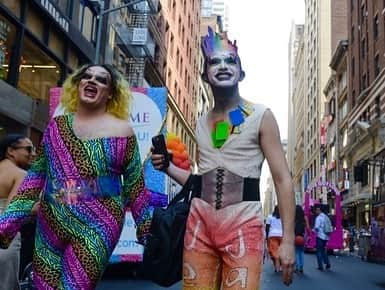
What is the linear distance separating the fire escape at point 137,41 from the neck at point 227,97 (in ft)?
87.9

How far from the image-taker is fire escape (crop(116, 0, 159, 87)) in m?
30.5

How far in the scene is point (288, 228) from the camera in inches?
113

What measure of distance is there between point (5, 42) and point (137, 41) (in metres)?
14.6

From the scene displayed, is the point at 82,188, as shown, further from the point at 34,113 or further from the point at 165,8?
the point at 165,8

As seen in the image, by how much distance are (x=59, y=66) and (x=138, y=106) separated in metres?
11.4

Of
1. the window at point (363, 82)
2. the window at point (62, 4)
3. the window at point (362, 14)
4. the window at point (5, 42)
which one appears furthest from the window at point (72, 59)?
the window at point (362, 14)

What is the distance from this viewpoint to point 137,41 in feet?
101

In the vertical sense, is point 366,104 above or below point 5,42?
above

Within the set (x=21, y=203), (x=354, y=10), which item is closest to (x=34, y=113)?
(x=21, y=203)

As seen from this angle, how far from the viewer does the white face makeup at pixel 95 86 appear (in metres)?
3.25

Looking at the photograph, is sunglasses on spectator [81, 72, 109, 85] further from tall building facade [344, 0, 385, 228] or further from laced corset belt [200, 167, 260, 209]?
tall building facade [344, 0, 385, 228]

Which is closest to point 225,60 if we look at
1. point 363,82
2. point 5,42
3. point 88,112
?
point 88,112

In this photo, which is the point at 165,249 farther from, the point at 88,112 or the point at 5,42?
the point at 5,42

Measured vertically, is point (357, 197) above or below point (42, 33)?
below
